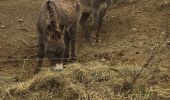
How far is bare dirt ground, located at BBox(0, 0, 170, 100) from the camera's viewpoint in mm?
8539

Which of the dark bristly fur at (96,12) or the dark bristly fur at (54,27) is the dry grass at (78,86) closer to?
the dark bristly fur at (54,27)

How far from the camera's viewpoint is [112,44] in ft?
36.2

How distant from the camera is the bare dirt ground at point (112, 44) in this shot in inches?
336

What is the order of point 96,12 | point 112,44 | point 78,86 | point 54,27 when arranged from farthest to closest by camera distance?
point 96,12 < point 112,44 < point 54,27 < point 78,86

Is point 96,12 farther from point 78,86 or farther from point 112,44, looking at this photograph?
point 78,86

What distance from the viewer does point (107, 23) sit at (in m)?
12.7

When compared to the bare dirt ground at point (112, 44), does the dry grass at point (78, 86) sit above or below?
below

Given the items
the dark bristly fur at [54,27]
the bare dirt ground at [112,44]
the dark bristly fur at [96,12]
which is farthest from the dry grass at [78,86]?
the dark bristly fur at [96,12]

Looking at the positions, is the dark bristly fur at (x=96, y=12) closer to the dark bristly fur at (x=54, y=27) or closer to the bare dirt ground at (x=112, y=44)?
the bare dirt ground at (x=112, y=44)

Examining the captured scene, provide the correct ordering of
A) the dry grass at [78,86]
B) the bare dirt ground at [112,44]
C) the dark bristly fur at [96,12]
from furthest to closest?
the dark bristly fur at [96,12] → the bare dirt ground at [112,44] → the dry grass at [78,86]

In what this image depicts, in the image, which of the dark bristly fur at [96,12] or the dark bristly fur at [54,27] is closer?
the dark bristly fur at [54,27]

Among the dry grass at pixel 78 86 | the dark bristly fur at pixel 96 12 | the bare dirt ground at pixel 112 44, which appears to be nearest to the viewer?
the dry grass at pixel 78 86

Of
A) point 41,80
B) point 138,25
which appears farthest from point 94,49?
point 41,80

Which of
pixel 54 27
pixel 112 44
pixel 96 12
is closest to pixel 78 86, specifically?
pixel 54 27
